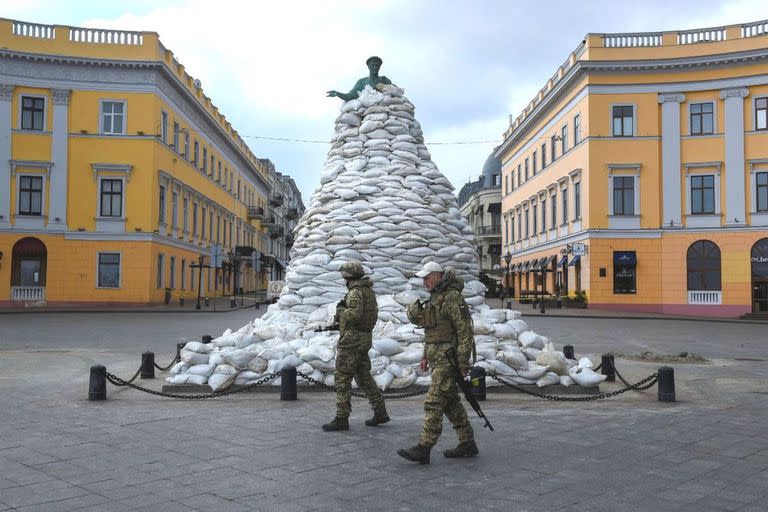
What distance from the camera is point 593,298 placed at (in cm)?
3297

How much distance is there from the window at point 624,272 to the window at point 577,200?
3143 mm

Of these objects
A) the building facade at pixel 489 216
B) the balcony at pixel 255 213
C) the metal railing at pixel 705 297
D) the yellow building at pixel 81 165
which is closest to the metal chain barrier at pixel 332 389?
the yellow building at pixel 81 165

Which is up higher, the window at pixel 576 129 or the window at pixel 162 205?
the window at pixel 576 129

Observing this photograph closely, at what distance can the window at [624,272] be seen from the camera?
33.0 metres

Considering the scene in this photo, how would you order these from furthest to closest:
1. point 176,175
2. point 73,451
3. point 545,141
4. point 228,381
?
point 545,141 < point 176,175 < point 228,381 < point 73,451

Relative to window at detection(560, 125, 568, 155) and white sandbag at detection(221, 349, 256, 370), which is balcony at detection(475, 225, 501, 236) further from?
white sandbag at detection(221, 349, 256, 370)

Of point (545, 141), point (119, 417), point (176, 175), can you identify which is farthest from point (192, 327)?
point (545, 141)

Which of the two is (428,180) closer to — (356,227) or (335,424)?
(356,227)

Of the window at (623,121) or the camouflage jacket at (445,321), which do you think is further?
the window at (623,121)

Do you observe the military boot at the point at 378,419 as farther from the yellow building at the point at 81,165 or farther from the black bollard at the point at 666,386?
the yellow building at the point at 81,165

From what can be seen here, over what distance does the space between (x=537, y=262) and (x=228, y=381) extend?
35.7 metres

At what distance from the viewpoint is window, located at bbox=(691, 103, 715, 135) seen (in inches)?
1288

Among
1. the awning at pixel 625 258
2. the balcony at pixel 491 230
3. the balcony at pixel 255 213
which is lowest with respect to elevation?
the awning at pixel 625 258

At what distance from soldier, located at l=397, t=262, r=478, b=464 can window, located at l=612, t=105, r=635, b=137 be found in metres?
30.3
